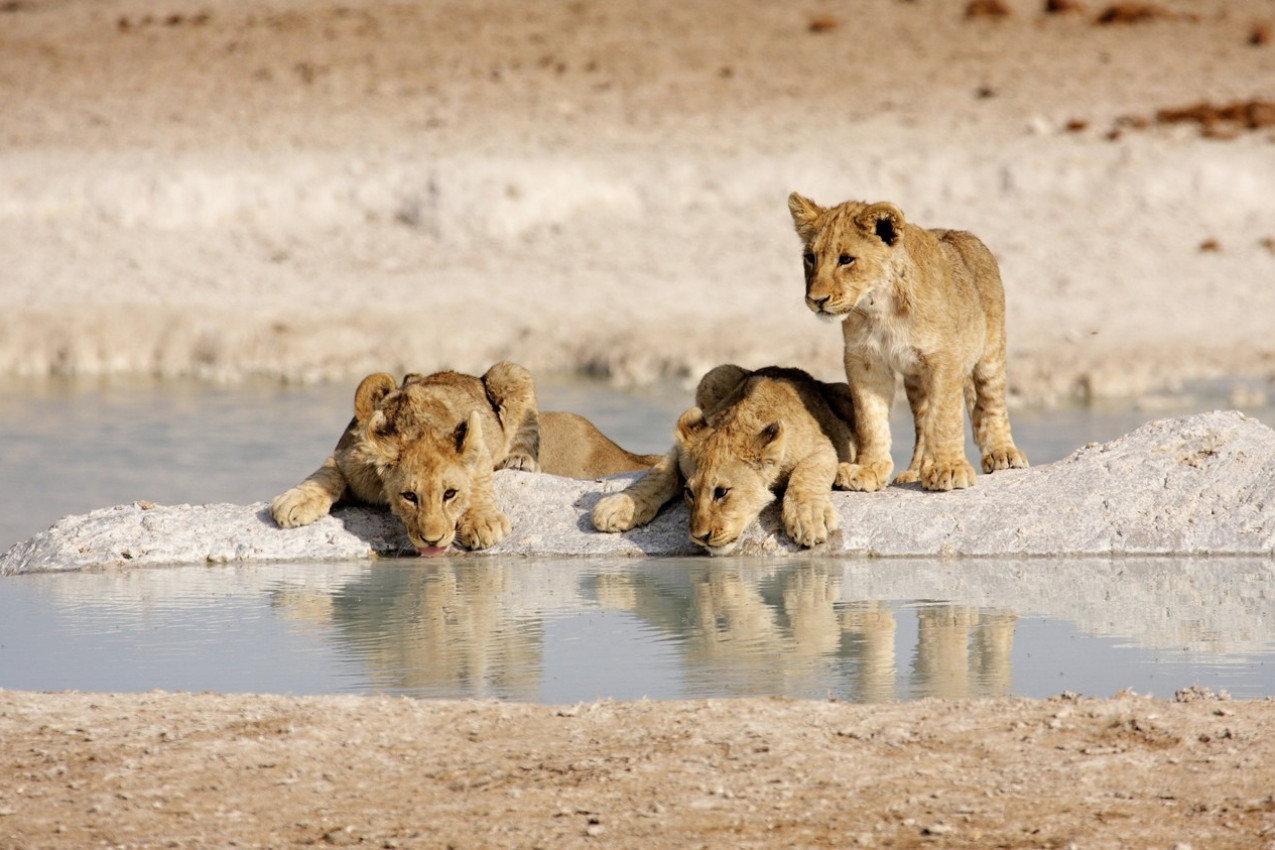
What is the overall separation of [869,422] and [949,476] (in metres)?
0.48

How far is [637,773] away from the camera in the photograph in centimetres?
561

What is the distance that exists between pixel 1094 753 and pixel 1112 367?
1535cm

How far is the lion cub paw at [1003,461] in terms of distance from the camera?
32.7 feet

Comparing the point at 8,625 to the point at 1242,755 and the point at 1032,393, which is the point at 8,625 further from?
the point at 1032,393

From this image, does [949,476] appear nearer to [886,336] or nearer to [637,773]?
[886,336]

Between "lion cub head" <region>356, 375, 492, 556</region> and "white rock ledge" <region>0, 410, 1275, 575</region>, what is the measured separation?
39 cm

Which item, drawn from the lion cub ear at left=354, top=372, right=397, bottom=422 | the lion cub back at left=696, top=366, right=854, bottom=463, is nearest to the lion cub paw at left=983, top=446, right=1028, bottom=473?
the lion cub back at left=696, top=366, right=854, bottom=463

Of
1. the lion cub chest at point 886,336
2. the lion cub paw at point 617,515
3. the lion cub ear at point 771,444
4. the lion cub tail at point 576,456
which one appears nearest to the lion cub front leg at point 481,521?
the lion cub paw at point 617,515

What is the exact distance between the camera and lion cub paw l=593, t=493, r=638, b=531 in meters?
9.36

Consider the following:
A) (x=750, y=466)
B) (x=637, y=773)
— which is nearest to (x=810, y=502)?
(x=750, y=466)

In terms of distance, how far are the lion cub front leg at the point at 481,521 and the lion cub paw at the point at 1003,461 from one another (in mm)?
2569

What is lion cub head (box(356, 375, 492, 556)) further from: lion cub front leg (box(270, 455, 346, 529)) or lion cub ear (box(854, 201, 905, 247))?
lion cub ear (box(854, 201, 905, 247))

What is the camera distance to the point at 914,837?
5.14m

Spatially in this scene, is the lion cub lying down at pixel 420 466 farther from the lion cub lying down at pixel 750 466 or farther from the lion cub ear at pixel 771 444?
the lion cub ear at pixel 771 444
